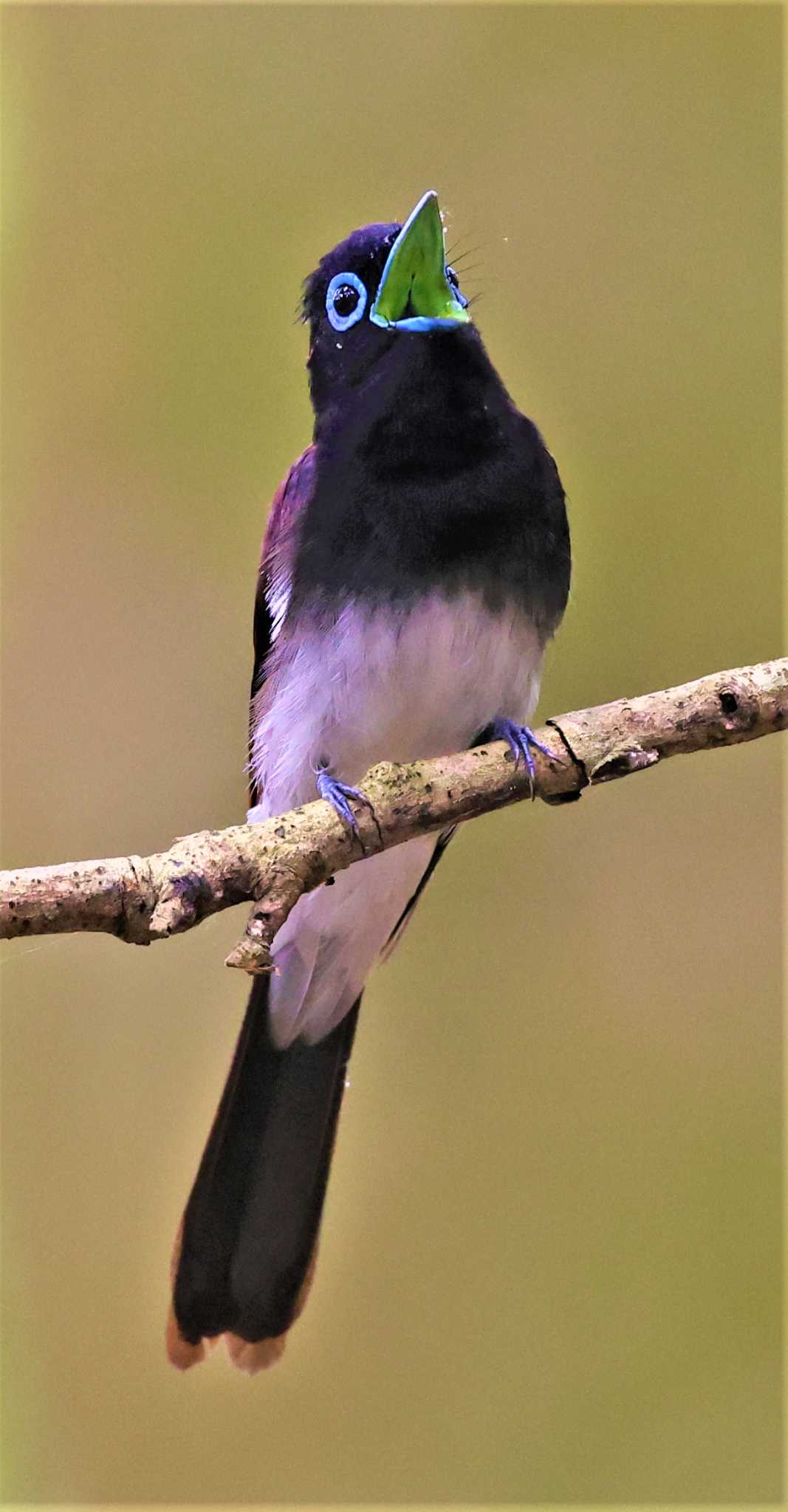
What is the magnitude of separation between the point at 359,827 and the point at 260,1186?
68 centimetres

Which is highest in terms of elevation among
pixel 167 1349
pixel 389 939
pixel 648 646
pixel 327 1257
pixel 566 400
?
pixel 566 400

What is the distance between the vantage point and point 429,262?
1534 mm

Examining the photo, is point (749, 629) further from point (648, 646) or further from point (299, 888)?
point (299, 888)

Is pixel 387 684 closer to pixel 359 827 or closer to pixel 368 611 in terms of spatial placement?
pixel 368 611

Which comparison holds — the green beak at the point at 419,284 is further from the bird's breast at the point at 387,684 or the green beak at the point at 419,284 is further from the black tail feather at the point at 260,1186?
the black tail feather at the point at 260,1186

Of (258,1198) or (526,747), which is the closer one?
(526,747)

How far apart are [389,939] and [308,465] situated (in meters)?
0.59

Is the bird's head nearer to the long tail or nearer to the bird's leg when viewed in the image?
the bird's leg

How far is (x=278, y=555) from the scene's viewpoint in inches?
66.5

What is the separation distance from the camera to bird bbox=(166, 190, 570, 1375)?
61.6 inches

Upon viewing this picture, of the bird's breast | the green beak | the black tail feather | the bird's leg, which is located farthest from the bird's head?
the black tail feather

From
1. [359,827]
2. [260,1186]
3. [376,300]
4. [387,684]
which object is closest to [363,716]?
[387,684]

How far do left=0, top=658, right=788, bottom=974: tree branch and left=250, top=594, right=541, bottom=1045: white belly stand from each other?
7.1 inches

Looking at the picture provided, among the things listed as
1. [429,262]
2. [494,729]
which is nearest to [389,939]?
[494,729]
